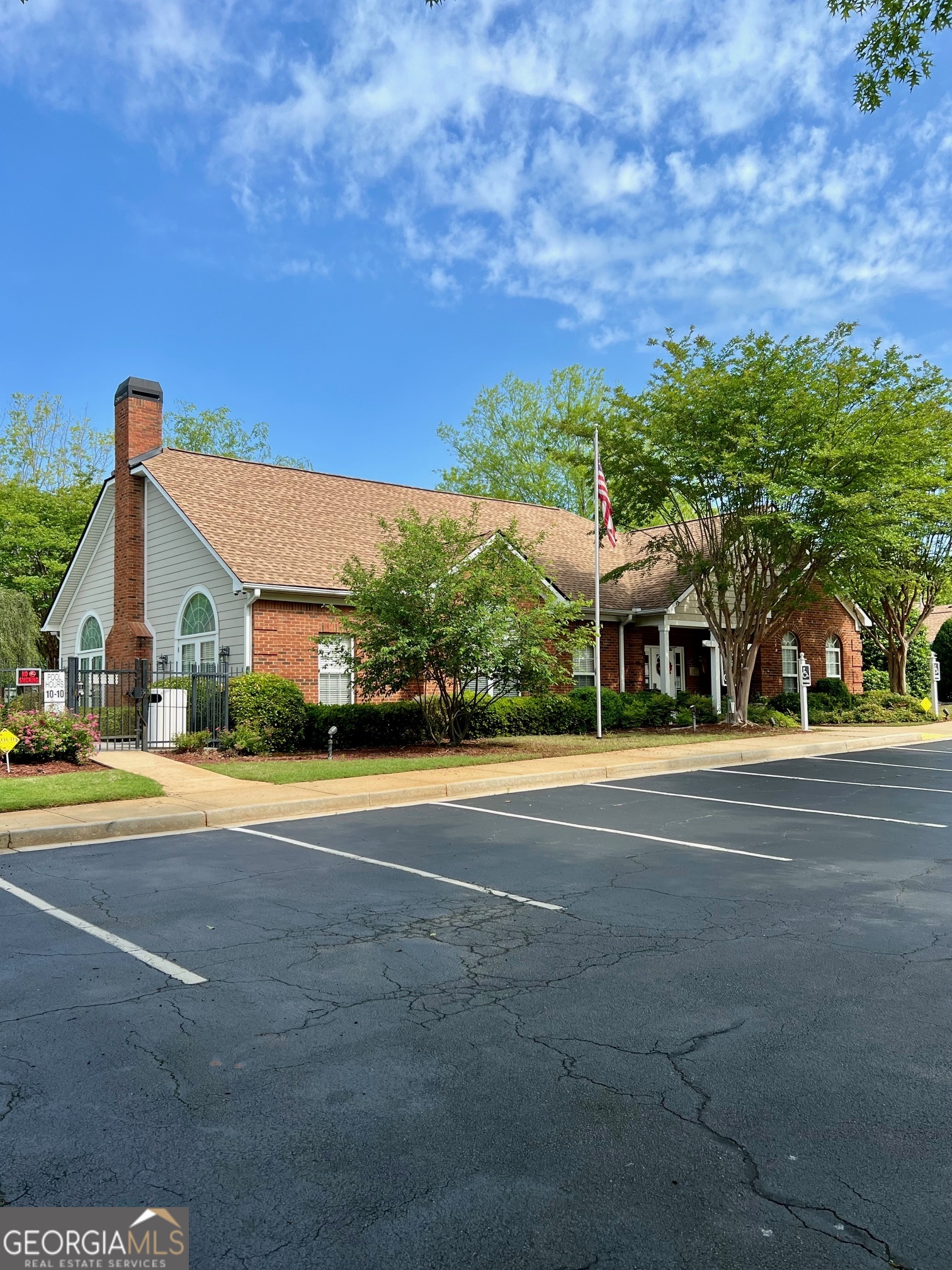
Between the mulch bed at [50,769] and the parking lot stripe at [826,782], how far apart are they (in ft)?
34.8

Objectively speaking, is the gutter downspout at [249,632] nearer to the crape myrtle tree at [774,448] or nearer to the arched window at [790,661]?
the crape myrtle tree at [774,448]

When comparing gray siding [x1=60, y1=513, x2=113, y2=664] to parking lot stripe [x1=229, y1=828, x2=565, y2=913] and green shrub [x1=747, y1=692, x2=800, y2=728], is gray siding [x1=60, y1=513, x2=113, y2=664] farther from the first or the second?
green shrub [x1=747, y1=692, x2=800, y2=728]

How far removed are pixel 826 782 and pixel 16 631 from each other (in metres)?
29.9

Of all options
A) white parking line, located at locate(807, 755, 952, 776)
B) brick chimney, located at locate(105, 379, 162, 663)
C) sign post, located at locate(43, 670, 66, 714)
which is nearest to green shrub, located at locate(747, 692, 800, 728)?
white parking line, located at locate(807, 755, 952, 776)

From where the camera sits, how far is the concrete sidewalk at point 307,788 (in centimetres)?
1037

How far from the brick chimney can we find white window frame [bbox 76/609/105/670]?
1.59 metres

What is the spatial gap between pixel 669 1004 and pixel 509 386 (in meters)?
44.2

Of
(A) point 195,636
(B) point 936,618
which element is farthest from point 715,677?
(B) point 936,618

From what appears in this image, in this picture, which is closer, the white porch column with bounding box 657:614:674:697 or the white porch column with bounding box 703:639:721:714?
the white porch column with bounding box 657:614:674:697

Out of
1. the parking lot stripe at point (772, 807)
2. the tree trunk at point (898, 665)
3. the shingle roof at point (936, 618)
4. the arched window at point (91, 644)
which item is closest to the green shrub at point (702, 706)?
the tree trunk at point (898, 665)

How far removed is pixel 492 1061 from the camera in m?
4.07

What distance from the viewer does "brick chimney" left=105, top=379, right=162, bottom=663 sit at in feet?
82.4

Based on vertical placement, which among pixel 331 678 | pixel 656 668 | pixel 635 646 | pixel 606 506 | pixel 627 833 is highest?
pixel 606 506

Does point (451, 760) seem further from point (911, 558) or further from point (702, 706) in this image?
point (911, 558)
